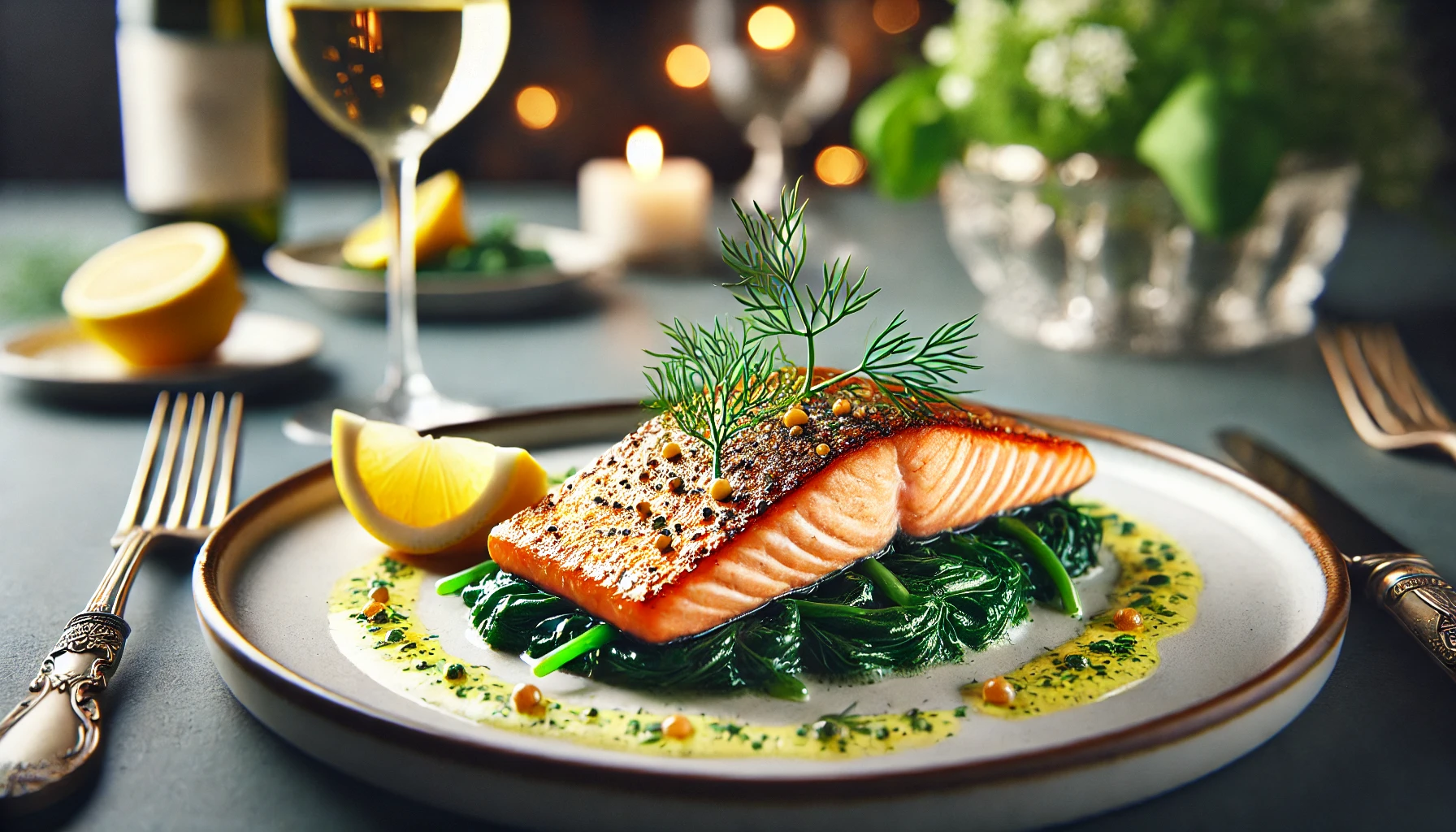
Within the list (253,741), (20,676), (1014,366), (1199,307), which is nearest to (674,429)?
(253,741)

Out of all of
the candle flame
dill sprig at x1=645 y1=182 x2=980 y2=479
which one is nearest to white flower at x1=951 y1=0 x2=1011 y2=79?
the candle flame

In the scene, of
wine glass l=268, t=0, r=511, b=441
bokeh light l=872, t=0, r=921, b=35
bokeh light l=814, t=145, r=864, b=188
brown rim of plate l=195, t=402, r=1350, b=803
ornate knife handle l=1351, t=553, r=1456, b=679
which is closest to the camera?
brown rim of plate l=195, t=402, r=1350, b=803

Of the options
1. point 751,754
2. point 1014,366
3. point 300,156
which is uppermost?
point 751,754

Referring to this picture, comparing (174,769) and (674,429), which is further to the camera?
(674,429)

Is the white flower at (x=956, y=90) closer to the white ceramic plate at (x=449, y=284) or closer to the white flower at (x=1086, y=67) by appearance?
the white flower at (x=1086, y=67)

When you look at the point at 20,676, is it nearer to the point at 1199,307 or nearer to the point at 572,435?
the point at 572,435

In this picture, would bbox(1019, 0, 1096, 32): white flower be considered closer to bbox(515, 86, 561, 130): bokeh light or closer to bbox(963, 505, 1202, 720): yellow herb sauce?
bbox(963, 505, 1202, 720): yellow herb sauce

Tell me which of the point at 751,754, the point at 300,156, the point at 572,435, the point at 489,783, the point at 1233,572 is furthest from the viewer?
the point at 300,156

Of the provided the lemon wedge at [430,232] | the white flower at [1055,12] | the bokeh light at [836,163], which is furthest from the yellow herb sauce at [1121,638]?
the bokeh light at [836,163]
